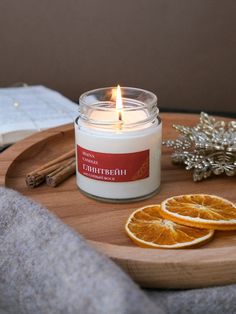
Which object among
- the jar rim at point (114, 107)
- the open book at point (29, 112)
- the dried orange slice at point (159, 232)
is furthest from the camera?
the open book at point (29, 112)

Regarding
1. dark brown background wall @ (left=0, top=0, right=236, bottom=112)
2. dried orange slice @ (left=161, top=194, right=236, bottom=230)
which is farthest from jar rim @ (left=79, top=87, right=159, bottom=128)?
dark brown background wall @ (left=0, top=0, right=236, bottom=112)

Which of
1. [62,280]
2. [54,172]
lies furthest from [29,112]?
[62,280]

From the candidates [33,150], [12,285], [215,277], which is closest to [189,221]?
[215,277]

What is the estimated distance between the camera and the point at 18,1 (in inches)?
56.0

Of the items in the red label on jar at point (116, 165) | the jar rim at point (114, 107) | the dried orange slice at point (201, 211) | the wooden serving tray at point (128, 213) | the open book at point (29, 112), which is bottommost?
the open book at point (29, 112)

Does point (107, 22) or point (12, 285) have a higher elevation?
point (107, 22)

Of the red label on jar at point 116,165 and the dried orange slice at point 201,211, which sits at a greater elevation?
the red label on jar at point 116,165

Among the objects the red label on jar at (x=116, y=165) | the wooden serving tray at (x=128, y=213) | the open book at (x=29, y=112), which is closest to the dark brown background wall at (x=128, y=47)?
the open book at (x=29, y=112)

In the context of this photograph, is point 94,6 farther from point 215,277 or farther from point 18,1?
point 215,277

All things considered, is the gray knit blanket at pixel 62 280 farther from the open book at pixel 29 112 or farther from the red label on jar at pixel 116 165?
the open book at pixel 29 112

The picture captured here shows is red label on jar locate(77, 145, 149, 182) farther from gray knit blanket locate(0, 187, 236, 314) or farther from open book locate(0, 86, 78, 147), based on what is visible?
open book locate(0, 86, 78, 147)

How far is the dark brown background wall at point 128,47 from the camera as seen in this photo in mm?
1411

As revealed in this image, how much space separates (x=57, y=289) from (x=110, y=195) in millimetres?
208

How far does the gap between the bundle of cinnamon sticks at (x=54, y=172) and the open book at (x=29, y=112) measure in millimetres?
237
